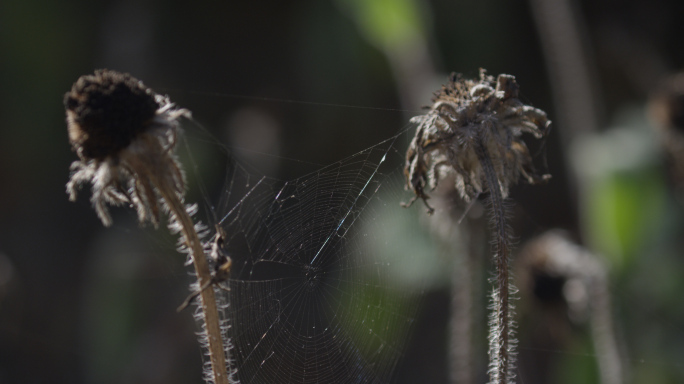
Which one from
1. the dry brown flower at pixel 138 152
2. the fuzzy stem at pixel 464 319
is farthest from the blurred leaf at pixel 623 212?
the dry brown flower at pixel 138 152

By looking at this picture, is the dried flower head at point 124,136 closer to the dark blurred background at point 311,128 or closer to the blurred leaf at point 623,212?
the dark blurred background at point 311,128

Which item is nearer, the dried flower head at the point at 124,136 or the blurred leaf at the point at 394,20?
the dried flower head at the point at 124,136

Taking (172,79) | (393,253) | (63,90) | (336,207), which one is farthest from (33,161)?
(336,207)

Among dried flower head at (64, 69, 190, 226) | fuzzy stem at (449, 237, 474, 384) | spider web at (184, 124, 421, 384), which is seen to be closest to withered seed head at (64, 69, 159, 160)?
dried flower head at (64, 69, 190, 226)

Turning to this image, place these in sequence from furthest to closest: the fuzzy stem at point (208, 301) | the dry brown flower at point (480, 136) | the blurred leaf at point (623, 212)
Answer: the blurred leaf at point (623, 212) → the dry brown flower at point (480, 136) → the fuzzy stem at point (208, 301)

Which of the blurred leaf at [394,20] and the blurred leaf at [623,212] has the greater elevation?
the blurred leaf at [394,20]

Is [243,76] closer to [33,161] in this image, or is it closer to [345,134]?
[345,134]

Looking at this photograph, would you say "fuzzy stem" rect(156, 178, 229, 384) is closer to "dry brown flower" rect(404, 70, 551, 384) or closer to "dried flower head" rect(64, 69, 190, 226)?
"dried flower head" rect(64, 69, 190, 226)
